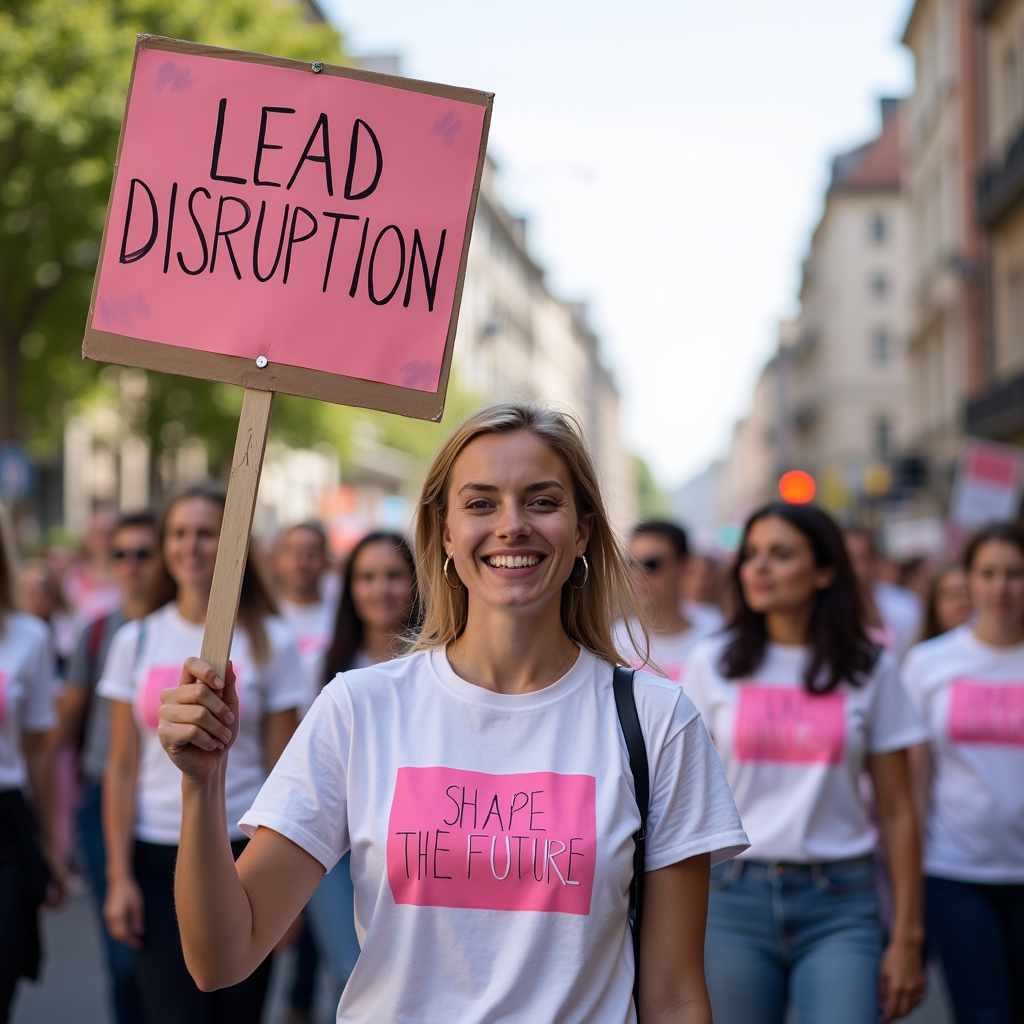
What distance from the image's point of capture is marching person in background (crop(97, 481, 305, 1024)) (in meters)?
4.57

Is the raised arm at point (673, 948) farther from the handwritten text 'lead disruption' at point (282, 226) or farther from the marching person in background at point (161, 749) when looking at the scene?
the marching person in background at point (161, 749)

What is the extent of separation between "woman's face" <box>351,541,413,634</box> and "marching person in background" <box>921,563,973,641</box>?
2.68 metres

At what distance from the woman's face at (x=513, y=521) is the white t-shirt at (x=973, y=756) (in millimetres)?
2722

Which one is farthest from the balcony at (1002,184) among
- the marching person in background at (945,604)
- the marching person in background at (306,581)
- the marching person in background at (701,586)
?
the marching person in background at (306,581)

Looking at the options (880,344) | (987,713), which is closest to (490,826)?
(987,713)

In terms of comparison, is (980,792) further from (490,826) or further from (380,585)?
(490,826)

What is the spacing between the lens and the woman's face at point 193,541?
5070 millimetres

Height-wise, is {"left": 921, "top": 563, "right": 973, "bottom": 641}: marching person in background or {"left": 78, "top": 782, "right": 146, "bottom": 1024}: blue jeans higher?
{"left": 921, "top": 563, "right": 973, "bottom": 641}: marching person in background

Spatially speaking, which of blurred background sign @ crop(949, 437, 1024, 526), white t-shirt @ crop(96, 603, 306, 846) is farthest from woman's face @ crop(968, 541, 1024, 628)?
blurred background sign @ crop(949, 437, 1024, 526)

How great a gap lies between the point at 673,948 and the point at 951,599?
16.5ft

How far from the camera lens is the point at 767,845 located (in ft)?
13.8

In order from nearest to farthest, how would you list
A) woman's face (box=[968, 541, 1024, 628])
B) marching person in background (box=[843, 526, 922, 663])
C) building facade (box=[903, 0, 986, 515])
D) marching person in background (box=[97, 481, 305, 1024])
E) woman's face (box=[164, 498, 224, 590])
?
1. marching person in background (box=[97, 481, 305, 1024])
2. woman's face (box=[164, 498, 224, 590])
3. woman's face (box=[968, 541, 1024, 628])
4. marching person in background (box=[843, 526, 922, 663])
5. building facade (box=[903, 0, 986, 515])

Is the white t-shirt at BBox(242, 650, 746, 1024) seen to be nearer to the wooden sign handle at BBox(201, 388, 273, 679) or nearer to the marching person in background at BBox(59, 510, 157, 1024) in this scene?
the wooden sign handle at BBox(201, 388, 273, 679)

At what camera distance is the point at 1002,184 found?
27047 mm
